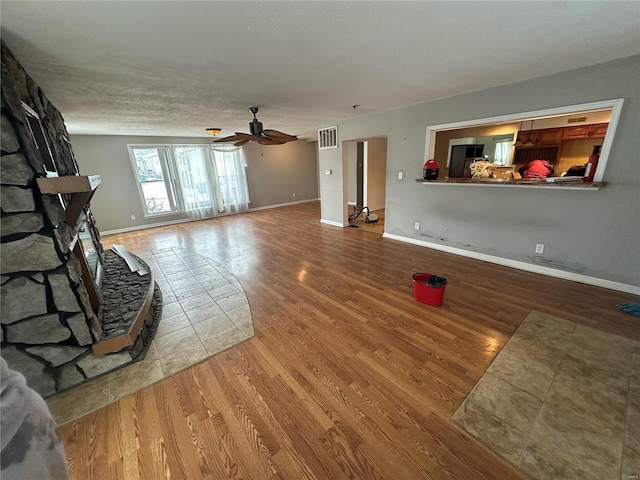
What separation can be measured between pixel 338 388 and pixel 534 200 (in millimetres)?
3248

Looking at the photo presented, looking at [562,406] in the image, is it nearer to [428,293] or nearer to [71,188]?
[428,293]

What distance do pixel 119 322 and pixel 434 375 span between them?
8.41 feet

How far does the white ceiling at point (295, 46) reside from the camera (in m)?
1.42

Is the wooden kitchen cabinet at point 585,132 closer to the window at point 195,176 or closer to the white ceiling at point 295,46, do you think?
the white ceiling at point 295,46

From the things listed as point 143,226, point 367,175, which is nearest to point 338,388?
point 367,175

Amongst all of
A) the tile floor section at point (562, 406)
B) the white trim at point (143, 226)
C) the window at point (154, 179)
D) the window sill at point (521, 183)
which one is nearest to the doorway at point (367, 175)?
the window sill at point (521, 183)

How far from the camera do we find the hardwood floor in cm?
131

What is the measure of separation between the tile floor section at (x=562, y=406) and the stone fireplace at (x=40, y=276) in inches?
101

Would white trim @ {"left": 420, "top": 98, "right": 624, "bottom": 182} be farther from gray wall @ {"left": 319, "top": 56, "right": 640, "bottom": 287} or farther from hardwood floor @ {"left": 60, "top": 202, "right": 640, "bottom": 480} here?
hardwood floor @ {"left": 60, "top": 202, "right": 640, "bottom": 480}

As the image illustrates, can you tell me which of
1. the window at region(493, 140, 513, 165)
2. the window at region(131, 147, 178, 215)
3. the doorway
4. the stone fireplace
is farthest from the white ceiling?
the doorway

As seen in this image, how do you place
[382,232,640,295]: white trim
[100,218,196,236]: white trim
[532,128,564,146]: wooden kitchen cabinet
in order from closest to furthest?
[382,232,640,295]: white trim, [532,128,564,146]: wooden kitchen cabinet, [100,218,196,236]: white trim

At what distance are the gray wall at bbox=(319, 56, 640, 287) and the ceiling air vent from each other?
0.81m

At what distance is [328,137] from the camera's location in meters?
5.50

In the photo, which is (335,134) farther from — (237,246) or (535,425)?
(535,425)
